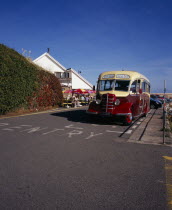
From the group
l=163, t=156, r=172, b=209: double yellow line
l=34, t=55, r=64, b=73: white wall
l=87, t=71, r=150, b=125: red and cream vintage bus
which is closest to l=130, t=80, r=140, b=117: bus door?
l=87, t=71, r=150, b=125: red and cream vintage bus

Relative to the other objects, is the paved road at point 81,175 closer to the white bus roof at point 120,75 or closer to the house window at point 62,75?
the white bus roof at point 120,75

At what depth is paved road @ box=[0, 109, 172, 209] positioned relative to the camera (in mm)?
2947

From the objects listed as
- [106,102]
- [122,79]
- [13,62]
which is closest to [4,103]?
[13,62]

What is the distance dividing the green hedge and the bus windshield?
20.1 ft

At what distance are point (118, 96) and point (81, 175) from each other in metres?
7.03

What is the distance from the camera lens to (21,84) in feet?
47.4

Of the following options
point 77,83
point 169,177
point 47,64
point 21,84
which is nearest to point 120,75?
point 21,84

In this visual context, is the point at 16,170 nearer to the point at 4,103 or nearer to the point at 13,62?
the point at 4,103

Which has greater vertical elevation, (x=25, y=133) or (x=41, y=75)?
(x=41, y=75)

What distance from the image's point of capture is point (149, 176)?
3.89 metres

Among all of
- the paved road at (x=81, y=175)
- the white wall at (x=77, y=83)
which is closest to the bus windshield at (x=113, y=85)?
the paved road at (x=81, y=175)

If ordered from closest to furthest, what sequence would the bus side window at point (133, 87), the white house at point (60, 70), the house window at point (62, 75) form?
the bus side window at point (133, 87) < the white house at point (60, 70) < the house window at point (62, 75)

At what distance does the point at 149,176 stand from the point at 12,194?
2.57 meters

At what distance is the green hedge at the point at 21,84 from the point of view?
1273 centimetres
